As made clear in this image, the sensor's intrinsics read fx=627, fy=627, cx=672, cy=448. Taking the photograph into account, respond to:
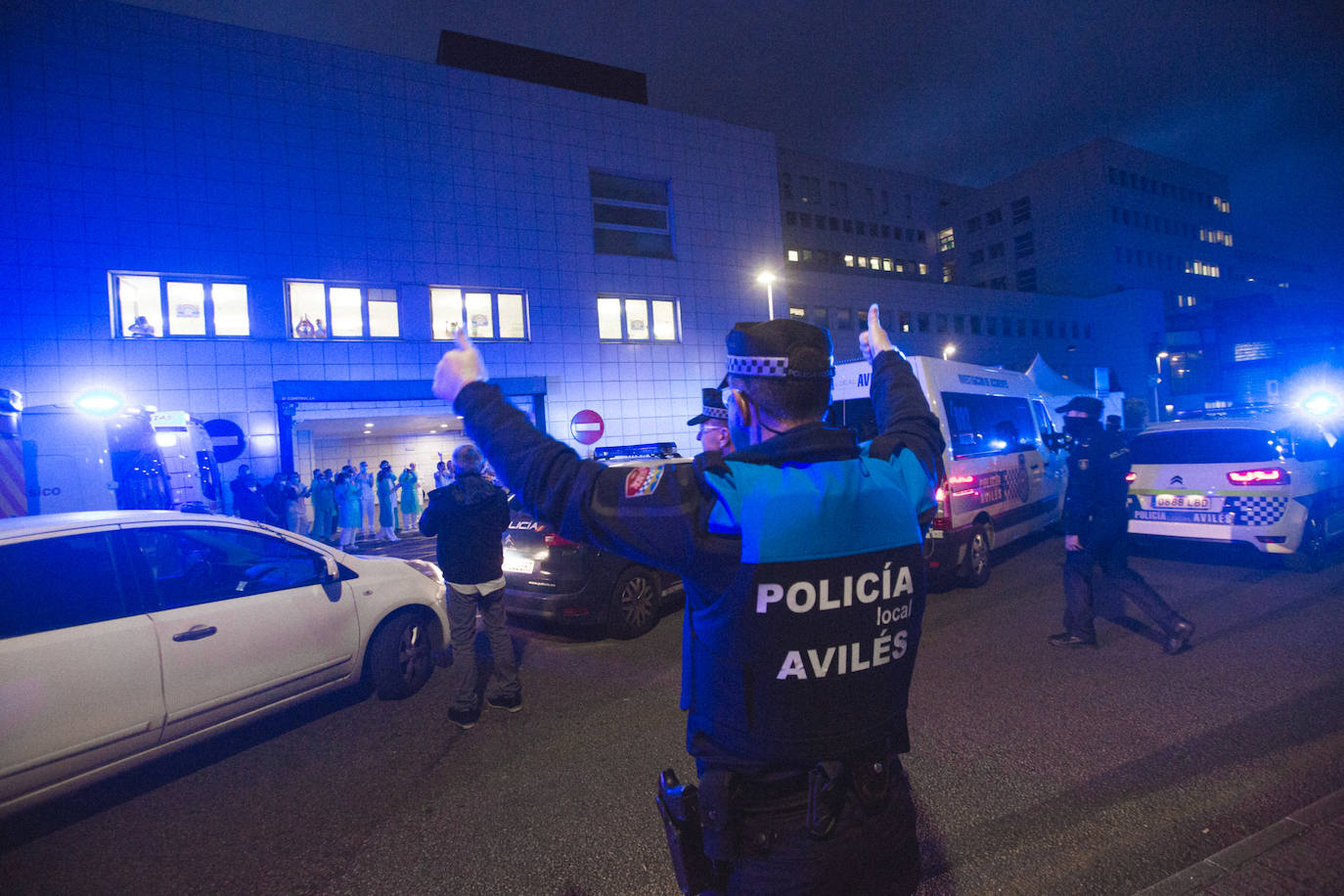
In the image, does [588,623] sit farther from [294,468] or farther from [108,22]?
[108,22]

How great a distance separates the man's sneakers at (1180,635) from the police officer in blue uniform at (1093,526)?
3.1 inches

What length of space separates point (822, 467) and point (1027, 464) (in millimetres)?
8818

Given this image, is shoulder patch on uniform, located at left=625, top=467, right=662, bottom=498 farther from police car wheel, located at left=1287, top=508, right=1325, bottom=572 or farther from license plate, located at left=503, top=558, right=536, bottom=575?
police car wheel, located at left=1287, top=508, right=1325, bottom=572

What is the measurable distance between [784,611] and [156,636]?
4.02 meters

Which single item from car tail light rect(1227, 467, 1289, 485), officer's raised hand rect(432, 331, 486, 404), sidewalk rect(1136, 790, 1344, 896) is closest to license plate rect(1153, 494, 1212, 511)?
car tail light rect(1227, 467, 1289, 485)

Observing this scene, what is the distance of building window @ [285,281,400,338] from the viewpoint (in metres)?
15.3

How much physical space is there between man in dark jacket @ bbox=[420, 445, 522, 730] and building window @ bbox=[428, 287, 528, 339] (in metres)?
13.0

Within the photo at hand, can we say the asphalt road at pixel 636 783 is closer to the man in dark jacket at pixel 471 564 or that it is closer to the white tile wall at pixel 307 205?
the man in dark jacket at pixel 471 564

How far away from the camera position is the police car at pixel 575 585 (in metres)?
6.15

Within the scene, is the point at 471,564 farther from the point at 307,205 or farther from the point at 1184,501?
the point at 307,205

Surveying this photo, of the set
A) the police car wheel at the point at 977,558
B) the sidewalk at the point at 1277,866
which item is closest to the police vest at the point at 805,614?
the sidewalk at the point at 1277,866

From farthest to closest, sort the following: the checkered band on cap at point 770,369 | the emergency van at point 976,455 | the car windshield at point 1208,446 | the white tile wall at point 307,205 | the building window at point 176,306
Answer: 1. the building window at point 176,306
2. the white tile wall at point 307,205
3. the car windshield at point 1208,446
4. the emergency van at point 976,455
5. the checkered band on cap at point 770,369

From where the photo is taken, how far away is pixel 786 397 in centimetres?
149

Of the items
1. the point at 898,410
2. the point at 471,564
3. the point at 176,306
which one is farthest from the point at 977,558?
the point at 176,306
